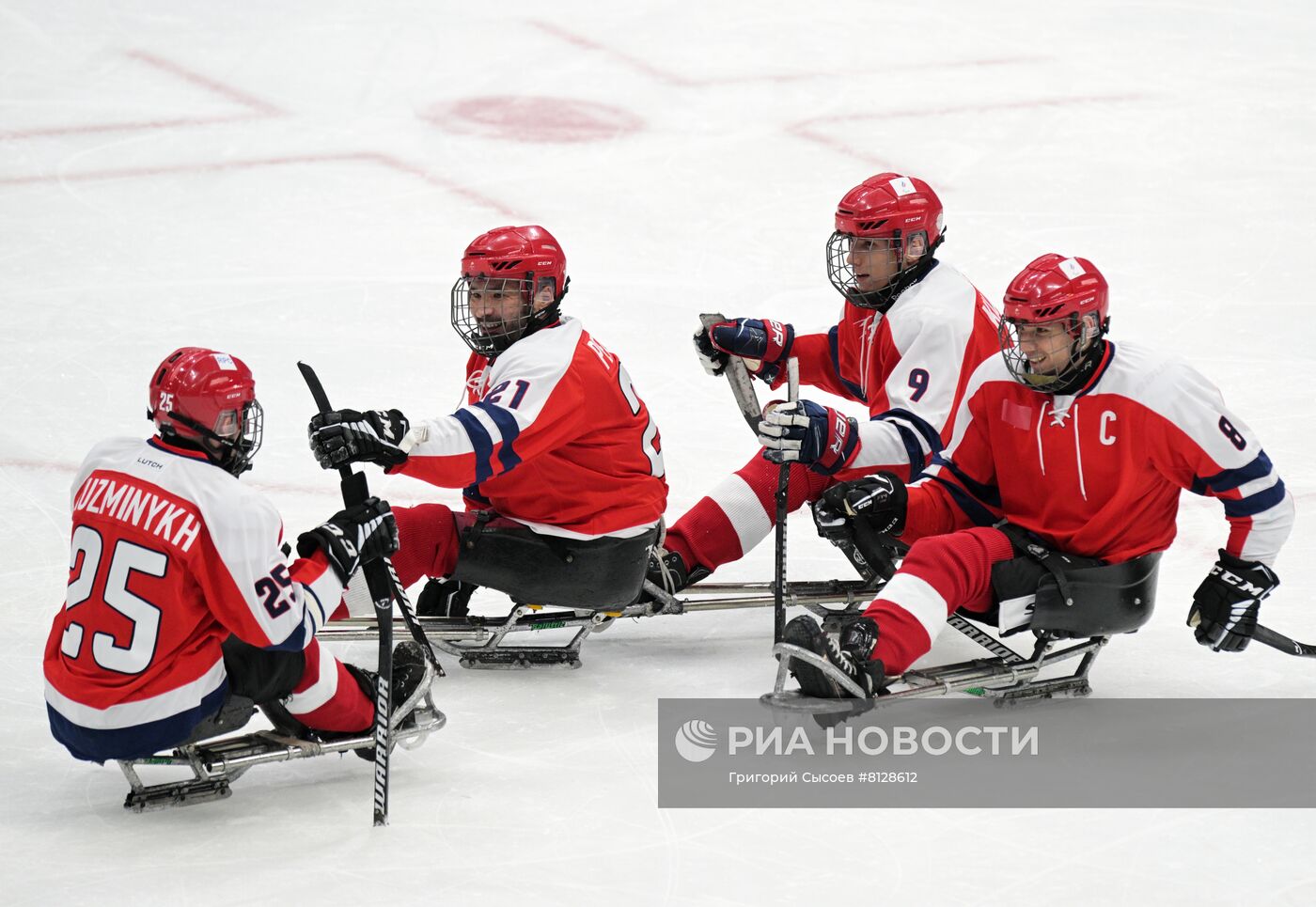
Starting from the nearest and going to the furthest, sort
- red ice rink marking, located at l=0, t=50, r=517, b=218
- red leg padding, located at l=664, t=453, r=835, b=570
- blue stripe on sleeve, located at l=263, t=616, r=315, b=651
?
blue stripe on sleeve, located at l=263, t=616, r=315, b=651 < red leg padding, located at l=664, t=453, r=835, b=570 < red ice rink marking, located at l=0, t=50, r=517, b=218

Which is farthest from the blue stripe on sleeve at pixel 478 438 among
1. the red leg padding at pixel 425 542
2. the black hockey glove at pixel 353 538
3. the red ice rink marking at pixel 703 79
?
the red ice rink marking at pixel 703 79

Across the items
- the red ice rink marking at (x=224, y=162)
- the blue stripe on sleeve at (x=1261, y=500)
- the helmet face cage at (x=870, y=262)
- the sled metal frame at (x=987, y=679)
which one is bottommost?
the sled metal frame at (x=987, y=679)

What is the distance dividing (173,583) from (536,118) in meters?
6.28

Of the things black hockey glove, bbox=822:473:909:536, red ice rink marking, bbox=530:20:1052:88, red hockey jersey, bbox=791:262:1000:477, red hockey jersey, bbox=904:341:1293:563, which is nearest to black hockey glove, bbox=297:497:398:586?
black hockey glove, bbox=822:473:909:536

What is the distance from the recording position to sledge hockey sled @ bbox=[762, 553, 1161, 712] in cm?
411

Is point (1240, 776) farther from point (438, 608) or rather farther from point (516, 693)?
point (438, 608)

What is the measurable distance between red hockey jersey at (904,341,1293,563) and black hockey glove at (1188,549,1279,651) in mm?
38

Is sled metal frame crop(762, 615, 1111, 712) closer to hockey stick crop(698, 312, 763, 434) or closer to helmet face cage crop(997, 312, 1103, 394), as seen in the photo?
helmet face cage crop(997, 312, 1103, 394)

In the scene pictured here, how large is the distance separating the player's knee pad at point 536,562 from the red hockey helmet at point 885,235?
3.32ft

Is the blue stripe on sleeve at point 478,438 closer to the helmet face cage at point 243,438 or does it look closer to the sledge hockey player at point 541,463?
the sledge hockey player at point 541,463

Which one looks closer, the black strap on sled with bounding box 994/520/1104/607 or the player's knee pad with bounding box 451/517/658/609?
the black strap on sled with bounding box 994/520/1104/607

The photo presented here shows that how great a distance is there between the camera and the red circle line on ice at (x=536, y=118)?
357 inches

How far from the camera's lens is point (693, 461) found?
594cm

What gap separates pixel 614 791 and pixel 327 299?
12.6 ft
